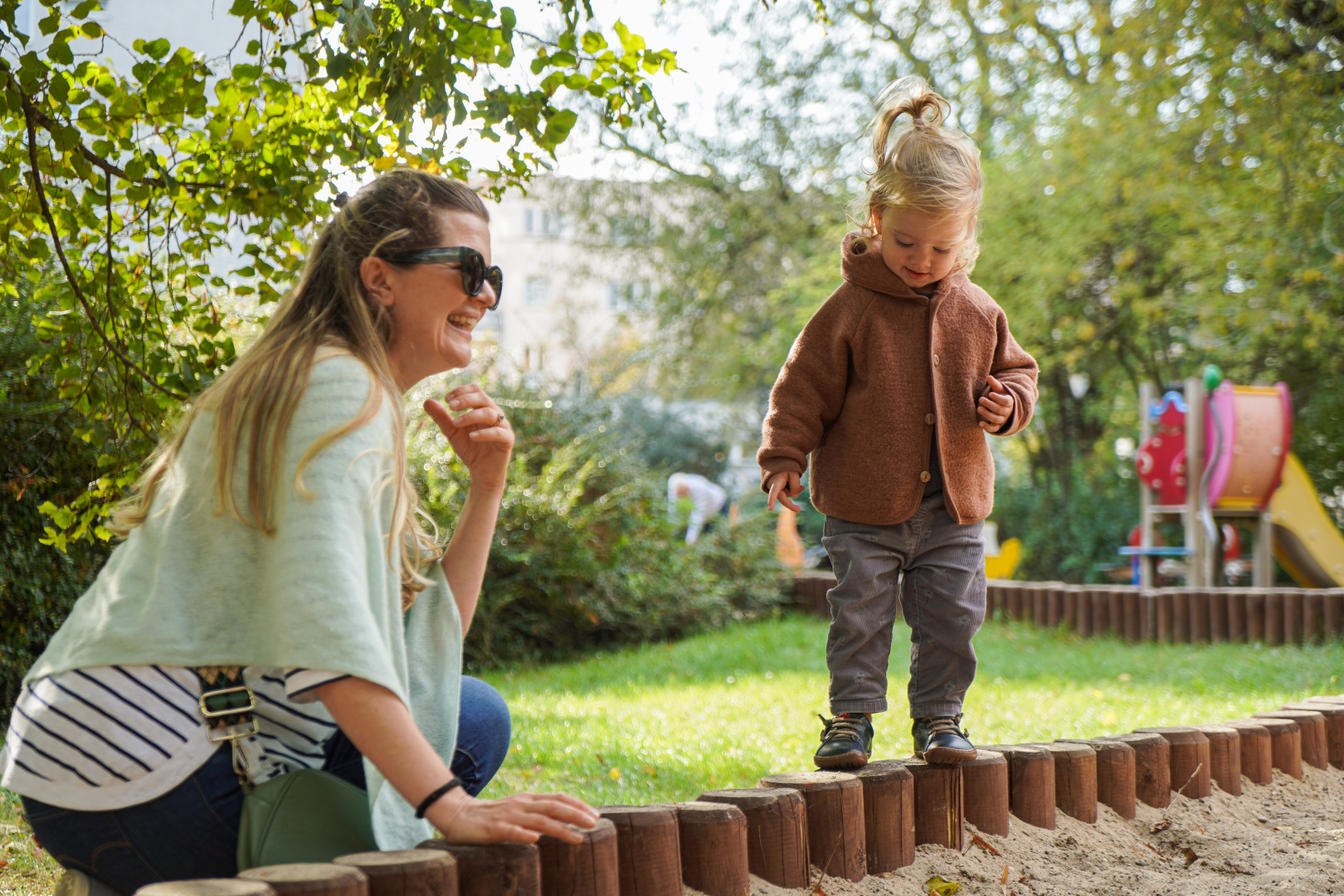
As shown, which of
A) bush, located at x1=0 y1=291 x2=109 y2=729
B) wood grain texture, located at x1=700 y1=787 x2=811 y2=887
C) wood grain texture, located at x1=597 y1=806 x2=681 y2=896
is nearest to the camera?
wood grain texture, located at x1=597 y1=806 x2=681 y2=896

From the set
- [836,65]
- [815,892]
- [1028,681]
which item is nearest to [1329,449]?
[1028,681]

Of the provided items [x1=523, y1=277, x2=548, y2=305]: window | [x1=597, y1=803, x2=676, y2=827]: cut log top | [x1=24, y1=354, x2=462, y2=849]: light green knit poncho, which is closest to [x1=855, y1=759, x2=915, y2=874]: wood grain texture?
[x1=597, y1=803, x2=676, y2=827]: cut log top

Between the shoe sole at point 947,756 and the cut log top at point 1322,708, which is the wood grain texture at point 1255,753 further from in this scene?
the shoe sole at point 947,756

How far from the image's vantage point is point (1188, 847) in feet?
8.78

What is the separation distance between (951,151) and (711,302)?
16.2m

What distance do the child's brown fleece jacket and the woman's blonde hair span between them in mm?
1134

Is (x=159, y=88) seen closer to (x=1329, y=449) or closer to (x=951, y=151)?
(x=951, y=151)

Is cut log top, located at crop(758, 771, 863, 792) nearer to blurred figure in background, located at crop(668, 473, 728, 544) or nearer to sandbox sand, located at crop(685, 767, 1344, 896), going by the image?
sandbox sand, located at crop(685, 767, 1344, 896)

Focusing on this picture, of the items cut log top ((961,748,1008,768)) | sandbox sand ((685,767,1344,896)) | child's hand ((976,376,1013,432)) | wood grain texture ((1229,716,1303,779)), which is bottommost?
sandbox sand ((685,767,1344,896))

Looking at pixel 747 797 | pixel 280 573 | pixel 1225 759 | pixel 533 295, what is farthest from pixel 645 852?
pixel 533 295

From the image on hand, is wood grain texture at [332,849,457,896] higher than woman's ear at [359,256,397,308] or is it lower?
lower

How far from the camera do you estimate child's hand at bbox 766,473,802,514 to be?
9.21ft

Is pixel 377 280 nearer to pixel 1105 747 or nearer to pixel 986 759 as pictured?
pixel 986 759

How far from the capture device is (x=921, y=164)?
105 inches
